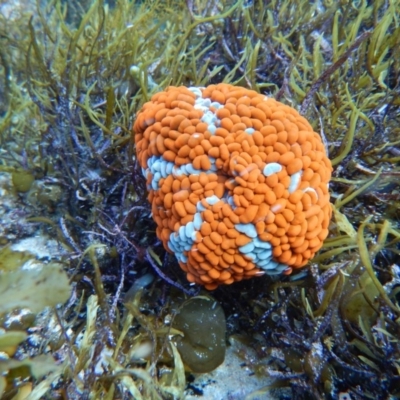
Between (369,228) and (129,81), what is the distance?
87.8 inches

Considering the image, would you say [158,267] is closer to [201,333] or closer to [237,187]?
[201,333]

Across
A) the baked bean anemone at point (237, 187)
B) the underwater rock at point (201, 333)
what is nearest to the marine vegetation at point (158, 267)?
the underwater rock at point (201, 333)

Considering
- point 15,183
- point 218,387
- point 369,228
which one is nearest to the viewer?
point 218,387

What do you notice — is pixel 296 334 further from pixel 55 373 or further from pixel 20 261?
pixel 20 261

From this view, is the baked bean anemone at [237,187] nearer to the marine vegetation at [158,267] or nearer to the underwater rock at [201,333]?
the marine vegetation at [158,267]

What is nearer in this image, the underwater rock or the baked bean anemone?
the baked bean anemone

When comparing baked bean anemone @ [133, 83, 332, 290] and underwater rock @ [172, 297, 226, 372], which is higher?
baked bean anemone @ [133, 83, 332, 290]

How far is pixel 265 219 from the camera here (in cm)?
167

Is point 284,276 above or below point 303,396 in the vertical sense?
above

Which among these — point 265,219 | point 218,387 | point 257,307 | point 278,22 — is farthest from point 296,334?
point 278,22

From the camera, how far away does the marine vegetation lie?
1776mm

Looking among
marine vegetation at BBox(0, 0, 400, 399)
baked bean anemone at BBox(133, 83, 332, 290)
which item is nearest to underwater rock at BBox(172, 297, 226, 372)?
marine vegetation at BBox(0, 0, 400, 399)

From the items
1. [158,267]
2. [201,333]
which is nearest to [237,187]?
[158,267]

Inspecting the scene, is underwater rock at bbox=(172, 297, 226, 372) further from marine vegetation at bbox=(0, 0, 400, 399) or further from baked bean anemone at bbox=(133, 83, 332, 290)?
baked bean anemone at bbox=(133, 83, 332, 290)
